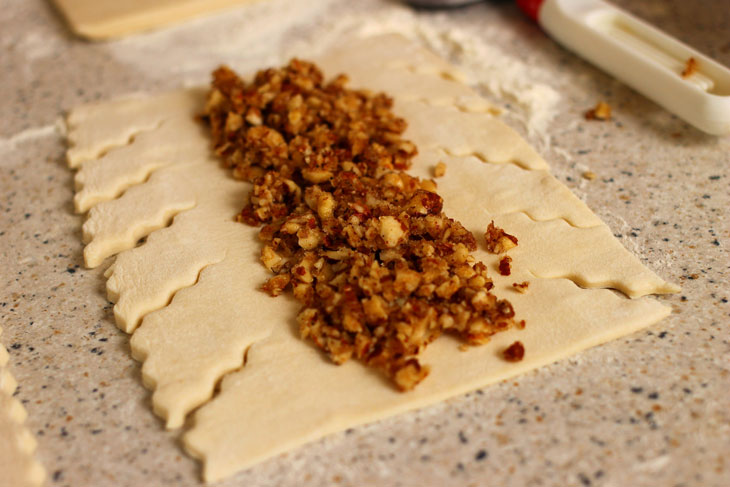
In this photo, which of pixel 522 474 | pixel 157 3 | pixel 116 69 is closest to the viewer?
pixel 522 474

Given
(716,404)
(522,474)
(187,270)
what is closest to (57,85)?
(187,270)

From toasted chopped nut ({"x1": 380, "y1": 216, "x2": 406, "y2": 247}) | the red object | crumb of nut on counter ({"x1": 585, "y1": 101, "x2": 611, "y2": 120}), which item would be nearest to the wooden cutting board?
the red object

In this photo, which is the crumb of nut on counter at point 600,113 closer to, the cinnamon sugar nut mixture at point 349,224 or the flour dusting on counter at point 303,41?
the flour dusting on counter at point 303,41

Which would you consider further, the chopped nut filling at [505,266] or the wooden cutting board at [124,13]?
the wooden cutting board at [124,13]

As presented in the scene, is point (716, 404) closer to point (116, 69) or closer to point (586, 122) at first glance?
point (586, 122)

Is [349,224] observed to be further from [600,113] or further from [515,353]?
[600,113]

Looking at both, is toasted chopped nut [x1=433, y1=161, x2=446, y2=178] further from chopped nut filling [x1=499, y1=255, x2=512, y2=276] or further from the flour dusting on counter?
the flour dusting on counter

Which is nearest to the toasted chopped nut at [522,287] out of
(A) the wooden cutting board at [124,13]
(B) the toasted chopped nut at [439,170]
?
(B) the toasted chopped nut at [439,170]

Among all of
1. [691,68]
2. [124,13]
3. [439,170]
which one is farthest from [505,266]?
[124,13]

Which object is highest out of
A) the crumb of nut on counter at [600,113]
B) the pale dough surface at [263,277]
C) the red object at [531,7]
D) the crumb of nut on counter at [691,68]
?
the crumb of nut on counter at [691,68]
